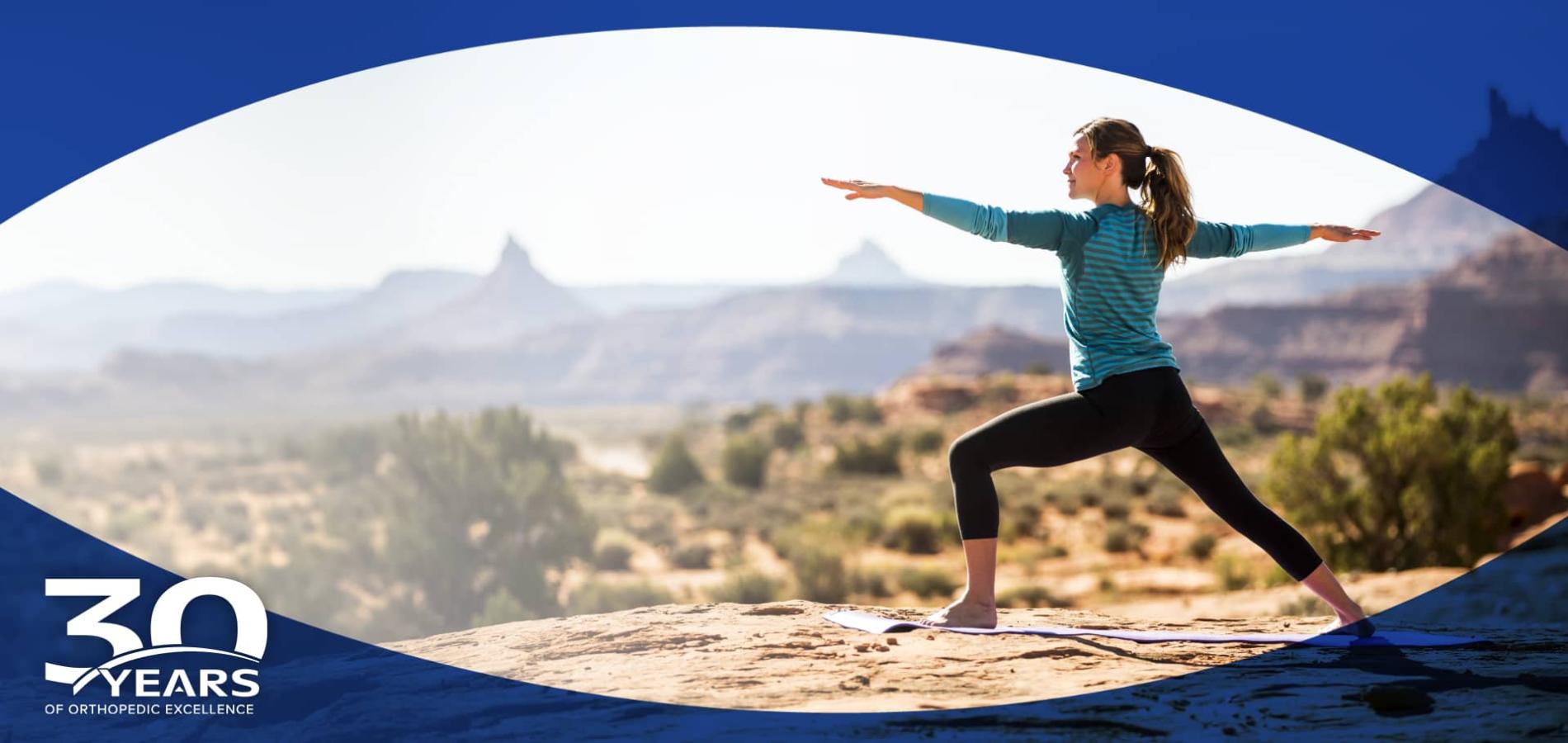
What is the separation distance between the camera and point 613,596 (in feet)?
86.3

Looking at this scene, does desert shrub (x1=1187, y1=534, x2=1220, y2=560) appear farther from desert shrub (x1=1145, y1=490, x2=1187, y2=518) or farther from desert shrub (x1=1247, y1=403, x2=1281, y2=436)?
desert shrub (x1=1247, y1=403, x2=1281, y2=436)

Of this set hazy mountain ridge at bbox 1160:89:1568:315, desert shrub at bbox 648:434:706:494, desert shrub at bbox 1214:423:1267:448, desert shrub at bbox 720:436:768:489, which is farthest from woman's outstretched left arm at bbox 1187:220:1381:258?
hazy mountain ridge at bbox 1160:89:1568:315

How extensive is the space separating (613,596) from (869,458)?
13.2m

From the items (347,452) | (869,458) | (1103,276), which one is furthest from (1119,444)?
(347,452)

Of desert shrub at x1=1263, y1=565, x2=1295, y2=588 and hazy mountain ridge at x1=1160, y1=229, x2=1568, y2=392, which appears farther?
hazy mountain ridge at x1=1160, y1=229, x2=1568, y2=392

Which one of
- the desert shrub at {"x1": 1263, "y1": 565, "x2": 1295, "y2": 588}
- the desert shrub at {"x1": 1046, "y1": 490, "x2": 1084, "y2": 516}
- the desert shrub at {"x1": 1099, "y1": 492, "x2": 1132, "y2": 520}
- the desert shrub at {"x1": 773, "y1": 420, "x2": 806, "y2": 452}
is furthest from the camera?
the desert shrub at {"x1": 773, "y1": 420, "x2": 806, "y2": 452}

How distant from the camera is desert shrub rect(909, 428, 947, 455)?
39281 millimetres

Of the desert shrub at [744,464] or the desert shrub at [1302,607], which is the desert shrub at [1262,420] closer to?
the desert shrub at [744,464]

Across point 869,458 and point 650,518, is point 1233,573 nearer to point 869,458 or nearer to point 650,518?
point 650,518

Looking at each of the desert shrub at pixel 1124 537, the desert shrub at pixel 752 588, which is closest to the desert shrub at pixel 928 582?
the desert shrub at pixel 752 588

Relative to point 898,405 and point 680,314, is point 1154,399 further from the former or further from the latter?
point 680,314

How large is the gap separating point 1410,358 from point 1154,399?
8723 cm

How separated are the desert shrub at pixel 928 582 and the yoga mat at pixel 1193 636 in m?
17.7

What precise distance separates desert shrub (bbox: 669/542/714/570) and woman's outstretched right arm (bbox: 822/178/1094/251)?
25227 millimetres
